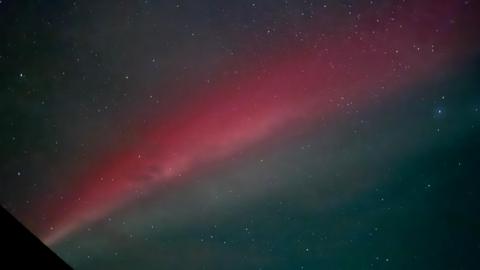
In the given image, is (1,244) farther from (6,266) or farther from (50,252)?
(50,252)

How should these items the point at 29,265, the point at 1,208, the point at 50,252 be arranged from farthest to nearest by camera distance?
the point at 50,252 → the point at 29,265 → the point at 1,208

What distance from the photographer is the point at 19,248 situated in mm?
2705

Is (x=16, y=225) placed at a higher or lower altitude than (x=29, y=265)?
higher

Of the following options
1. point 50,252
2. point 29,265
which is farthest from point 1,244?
point 50,252

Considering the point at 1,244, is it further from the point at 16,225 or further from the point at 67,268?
the point at 67,268

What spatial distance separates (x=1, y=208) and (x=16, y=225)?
0.25 metres

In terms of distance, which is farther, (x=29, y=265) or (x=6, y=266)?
(x=29, y=265)

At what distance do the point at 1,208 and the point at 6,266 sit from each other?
487mm

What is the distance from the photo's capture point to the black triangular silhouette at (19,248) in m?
2.58

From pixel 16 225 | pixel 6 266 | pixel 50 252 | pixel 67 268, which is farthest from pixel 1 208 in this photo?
pixel 67 268

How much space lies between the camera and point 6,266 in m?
2.62

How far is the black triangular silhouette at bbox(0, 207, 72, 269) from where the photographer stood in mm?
2576

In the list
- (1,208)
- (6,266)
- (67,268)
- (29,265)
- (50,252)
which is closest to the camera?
(1,208)

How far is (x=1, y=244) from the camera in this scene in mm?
2561
